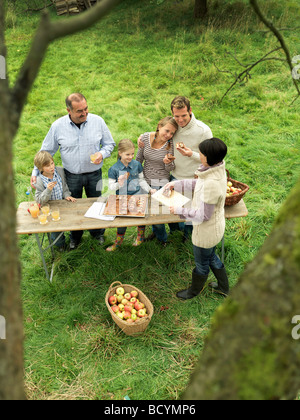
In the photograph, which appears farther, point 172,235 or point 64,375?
point 172,235

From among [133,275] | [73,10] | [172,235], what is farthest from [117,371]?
[73,10]

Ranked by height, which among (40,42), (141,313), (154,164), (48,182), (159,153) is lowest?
(141,313)

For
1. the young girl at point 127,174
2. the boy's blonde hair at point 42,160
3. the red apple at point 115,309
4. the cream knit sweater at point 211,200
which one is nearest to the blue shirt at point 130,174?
the young girl at point 127,174

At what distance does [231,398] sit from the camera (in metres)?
1.03

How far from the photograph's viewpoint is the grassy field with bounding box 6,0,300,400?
11.2ft

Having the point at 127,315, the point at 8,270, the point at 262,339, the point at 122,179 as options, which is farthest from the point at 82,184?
the point at 262,339

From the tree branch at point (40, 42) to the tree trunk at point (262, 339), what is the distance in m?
1.01

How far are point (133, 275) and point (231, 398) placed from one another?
11.1 ft

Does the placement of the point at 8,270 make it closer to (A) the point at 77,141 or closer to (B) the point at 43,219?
(B) the point at 43,219

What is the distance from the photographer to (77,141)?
4191mm

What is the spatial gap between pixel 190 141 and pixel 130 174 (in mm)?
847

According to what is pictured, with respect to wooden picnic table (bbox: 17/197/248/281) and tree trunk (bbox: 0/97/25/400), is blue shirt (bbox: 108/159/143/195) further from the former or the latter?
tree trunk (bbox: 0/97/25/400)

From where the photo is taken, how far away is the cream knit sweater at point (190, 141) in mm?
3881

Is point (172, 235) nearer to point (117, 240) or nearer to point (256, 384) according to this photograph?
point (117, 240)
